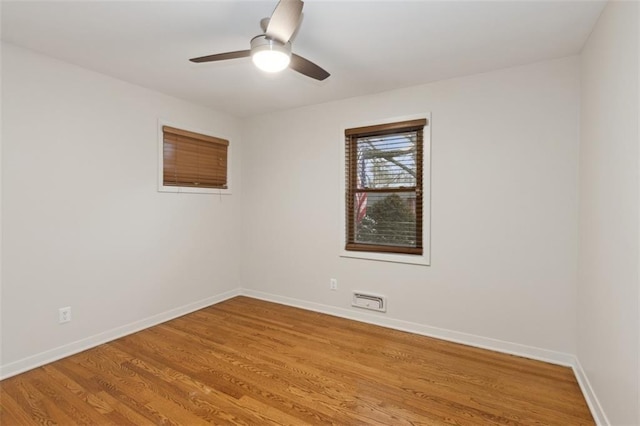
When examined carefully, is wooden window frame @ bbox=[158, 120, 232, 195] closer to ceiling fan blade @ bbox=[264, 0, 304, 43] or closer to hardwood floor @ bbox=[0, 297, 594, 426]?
hardwood floor @ bbox=[0, 297, 594, 426]

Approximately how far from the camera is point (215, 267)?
4.06m

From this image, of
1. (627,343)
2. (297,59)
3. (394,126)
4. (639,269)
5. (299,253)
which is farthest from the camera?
(299,253)

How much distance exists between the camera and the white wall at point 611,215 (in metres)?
1.46

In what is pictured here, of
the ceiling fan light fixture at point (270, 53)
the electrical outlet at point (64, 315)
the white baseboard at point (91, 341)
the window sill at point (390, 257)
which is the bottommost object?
the white baseboard at point (91, 341)

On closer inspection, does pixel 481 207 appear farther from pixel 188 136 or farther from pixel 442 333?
pixel 188 136

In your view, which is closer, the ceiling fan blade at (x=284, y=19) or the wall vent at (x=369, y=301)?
the ceiling fan blade at (x=284, y=19)

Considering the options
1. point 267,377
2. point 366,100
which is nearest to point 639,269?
point 267,377

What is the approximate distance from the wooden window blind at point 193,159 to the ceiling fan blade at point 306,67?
194 cm

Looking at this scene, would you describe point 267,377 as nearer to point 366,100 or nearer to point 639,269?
point 639,269

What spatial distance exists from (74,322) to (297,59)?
284cm

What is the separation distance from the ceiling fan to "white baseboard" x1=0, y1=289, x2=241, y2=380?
2.58 meters

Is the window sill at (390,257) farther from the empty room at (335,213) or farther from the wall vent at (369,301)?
the wall vent at (369,301)

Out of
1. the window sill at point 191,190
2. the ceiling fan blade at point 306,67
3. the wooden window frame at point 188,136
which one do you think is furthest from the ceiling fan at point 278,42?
the window sill at point 191,190

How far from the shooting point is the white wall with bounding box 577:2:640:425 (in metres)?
1.46
